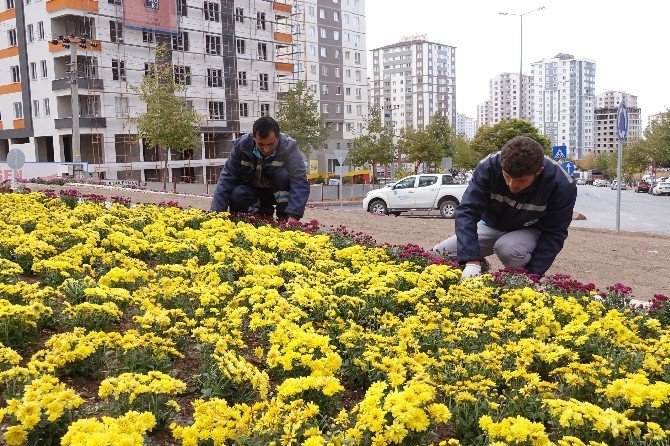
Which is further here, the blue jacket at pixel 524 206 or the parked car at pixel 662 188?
the parked car at pixel 662 188

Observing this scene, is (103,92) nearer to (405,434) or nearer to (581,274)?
(581,274)

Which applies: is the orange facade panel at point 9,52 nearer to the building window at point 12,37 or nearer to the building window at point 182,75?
the building window at point 12,37

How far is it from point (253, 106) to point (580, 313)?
174 ft

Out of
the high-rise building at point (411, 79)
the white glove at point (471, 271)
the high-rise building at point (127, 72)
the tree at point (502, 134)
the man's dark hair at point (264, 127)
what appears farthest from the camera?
the high-rise building at point (411, 79)

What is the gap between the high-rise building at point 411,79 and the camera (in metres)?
148

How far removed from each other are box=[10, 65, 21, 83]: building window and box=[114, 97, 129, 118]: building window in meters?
8.19

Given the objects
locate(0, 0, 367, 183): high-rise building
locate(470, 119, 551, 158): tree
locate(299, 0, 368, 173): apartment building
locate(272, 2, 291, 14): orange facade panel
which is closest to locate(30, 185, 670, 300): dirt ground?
locate(0, 0, 367, 183): high-rise building

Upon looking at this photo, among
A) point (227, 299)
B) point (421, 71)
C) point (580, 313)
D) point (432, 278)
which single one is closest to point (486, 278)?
point (432, 278)

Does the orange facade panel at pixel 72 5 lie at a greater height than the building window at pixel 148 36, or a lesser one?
greater

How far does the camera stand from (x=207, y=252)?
6207 millimetres

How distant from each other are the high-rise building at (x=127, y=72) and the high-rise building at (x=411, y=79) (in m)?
91.9

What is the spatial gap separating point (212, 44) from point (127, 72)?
28.4ft

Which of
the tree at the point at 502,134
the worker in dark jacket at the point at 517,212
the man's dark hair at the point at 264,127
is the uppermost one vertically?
the tree at the point at 502,134

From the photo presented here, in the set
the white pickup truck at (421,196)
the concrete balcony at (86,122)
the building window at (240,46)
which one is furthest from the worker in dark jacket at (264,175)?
the building window at (240,46)
